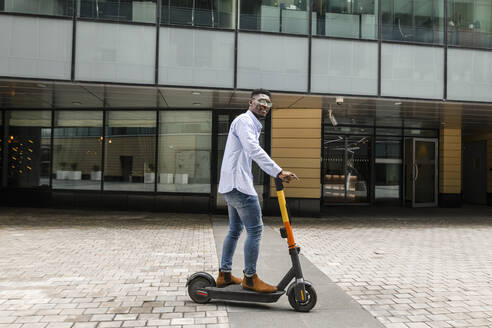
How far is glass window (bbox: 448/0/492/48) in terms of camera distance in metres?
10.5

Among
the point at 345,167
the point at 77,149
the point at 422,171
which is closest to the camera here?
the point at 77,149

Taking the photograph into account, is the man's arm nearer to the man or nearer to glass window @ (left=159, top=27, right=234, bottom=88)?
Result: the man

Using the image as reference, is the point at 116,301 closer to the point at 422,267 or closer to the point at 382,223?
the point at 422,267

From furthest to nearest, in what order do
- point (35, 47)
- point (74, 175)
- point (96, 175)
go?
point (74, 175) → point (96, 175) → point (35, 47)

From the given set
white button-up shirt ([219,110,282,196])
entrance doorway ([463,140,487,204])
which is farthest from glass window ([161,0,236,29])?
entrance doorway ([463,140,487,204])

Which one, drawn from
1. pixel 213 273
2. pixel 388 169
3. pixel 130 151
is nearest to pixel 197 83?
pixel 130 151

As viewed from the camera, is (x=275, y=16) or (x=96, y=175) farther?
(x=96, y=175)

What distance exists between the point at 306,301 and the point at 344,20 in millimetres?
8511

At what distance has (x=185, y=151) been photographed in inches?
500

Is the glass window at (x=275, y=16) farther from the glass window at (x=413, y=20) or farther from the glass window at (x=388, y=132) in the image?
the glass window at (x=388, y=132)

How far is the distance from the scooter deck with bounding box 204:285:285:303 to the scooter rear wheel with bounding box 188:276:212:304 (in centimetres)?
6

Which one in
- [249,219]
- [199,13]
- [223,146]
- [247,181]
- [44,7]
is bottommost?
[249,219]

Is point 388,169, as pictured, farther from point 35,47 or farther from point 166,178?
point 35,47

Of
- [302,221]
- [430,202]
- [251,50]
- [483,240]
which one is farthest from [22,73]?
[430,202]
